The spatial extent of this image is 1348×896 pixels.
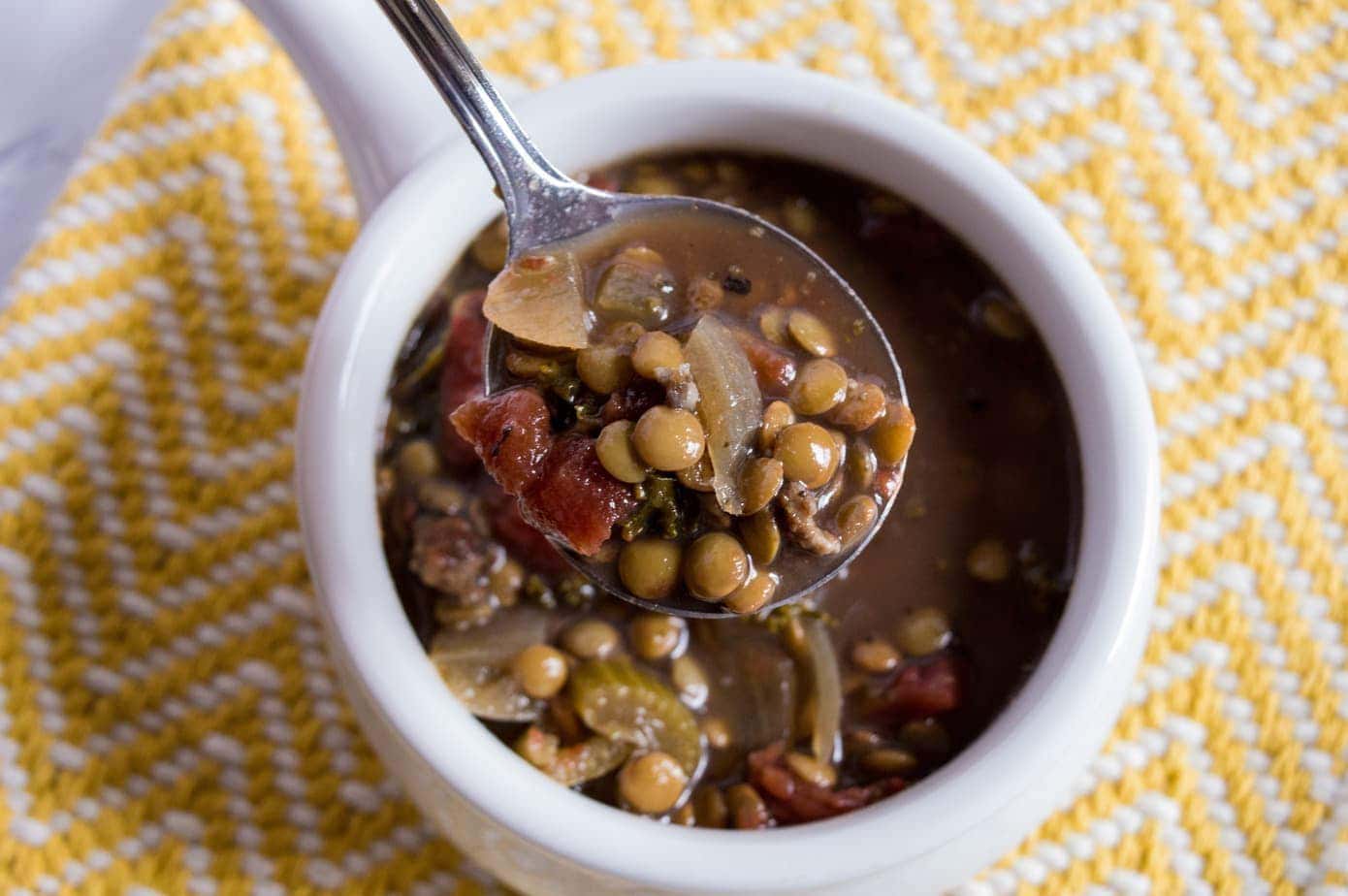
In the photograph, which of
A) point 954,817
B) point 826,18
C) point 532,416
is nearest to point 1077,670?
point 954,817

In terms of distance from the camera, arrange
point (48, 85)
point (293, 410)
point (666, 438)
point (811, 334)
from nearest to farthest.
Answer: point (666, 438), point (811, 334), point (48, 85), point (293, 410)

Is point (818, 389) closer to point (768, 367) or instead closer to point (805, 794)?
point (768, 367)

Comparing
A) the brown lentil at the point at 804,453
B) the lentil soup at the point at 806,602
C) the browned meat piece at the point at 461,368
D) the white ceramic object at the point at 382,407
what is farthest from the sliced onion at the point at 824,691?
the browned meat piece at the point at 461,368

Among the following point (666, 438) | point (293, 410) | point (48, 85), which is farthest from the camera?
point (293, 410)

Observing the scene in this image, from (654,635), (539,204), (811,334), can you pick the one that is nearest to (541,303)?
(539,204)

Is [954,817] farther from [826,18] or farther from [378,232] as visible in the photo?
[826,18]

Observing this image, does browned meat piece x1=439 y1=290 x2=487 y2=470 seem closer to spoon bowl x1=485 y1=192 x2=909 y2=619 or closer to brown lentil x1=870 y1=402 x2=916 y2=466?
spoon bowl x1=485 y1=192 x2=909 y2=619
